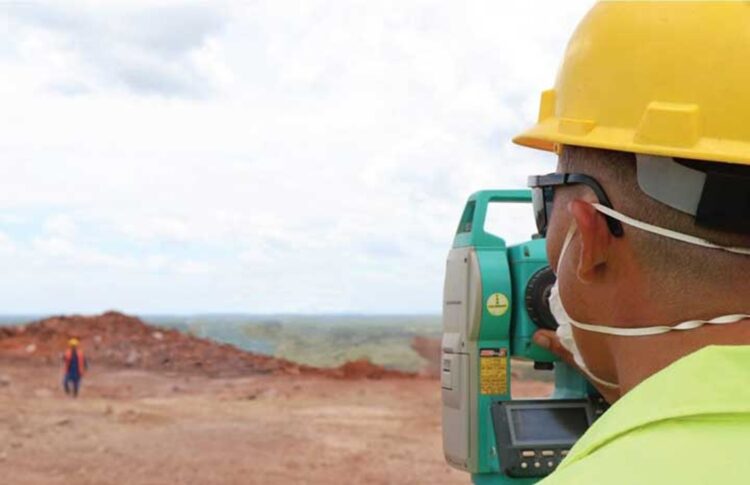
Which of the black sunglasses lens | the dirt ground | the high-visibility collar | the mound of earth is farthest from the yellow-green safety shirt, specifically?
the mound of earth

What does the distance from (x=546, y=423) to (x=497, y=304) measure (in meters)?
0.39

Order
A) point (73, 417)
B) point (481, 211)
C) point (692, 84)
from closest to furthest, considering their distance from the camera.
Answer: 1. point (692, 84)
2. point (481, 211)
3. point (73, 417)

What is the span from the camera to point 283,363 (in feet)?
82.1

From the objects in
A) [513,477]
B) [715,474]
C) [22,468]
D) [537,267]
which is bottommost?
[22,468]

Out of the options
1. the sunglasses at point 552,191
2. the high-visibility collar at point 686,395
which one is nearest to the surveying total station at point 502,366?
the sunglasses at point 552,191

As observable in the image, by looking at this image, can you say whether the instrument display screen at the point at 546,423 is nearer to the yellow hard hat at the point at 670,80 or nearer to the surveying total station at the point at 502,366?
the surveying total station at the point at 502,366

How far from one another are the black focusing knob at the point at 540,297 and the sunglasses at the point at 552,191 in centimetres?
104

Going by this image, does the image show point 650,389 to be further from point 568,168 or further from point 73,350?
point 73,350

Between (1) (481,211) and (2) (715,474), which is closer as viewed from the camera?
(2) (715,474)

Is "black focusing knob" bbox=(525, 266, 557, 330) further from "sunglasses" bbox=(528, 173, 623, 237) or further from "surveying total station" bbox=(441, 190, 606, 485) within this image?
"sunglasses" bbox=(528, 173, 623, 237)

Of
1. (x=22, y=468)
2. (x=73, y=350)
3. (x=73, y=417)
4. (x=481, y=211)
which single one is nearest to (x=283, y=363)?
(x=73, y=350)

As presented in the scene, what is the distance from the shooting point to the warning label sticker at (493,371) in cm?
323

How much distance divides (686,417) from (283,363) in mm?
24182

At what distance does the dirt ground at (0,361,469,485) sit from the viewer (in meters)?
11.9
